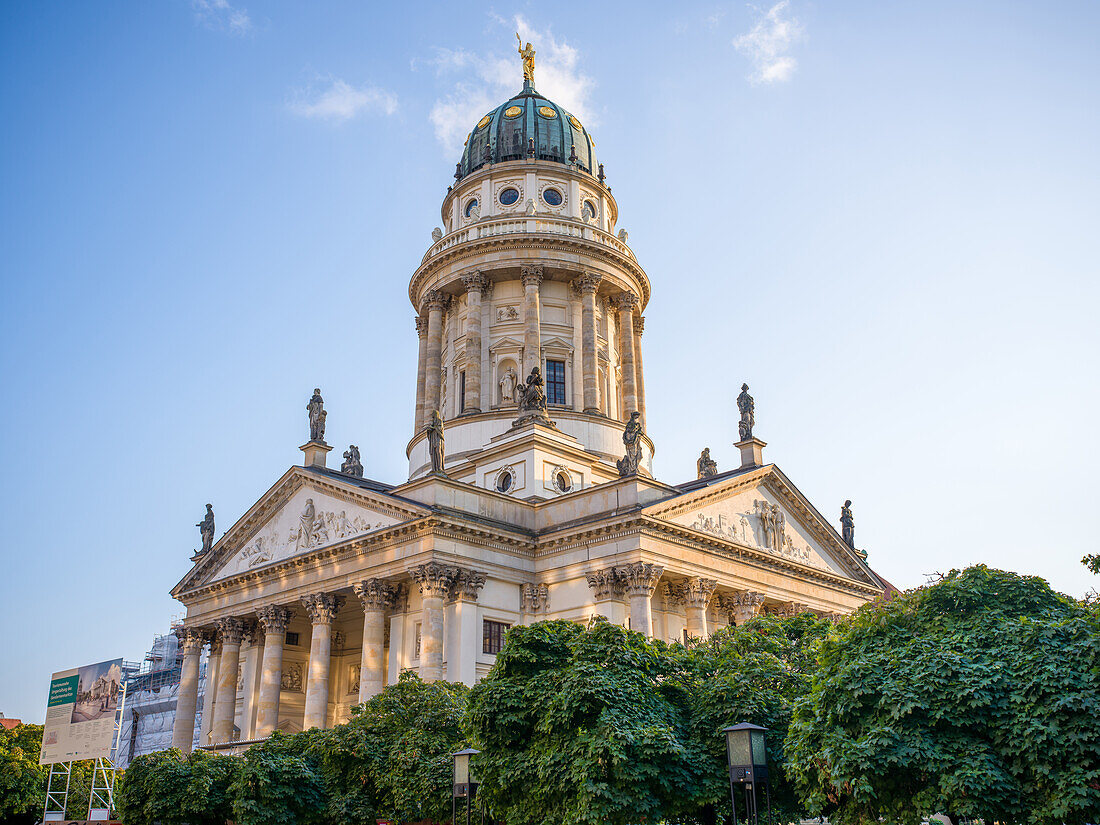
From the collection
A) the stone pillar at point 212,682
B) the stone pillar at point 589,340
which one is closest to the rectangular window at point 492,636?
the stone pillar at point 589,340

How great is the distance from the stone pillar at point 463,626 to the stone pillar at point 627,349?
62.9ft

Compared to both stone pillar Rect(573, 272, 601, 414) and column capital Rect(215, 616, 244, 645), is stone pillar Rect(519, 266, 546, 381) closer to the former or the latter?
stone pillar Rect(573, 272, 601, 414)

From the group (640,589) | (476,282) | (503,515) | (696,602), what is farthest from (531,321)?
(640,589)

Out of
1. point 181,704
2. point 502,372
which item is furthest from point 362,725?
point 502,372

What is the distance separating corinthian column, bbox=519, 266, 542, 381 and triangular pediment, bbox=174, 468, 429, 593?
11.5 m

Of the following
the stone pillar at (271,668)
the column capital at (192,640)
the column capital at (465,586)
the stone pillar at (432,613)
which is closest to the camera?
the stone pillar at (432,613)

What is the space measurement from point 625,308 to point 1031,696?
4095 centimetres

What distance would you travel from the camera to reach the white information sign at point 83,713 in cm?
3762

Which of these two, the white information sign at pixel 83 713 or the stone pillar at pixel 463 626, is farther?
the white information sign at pixel 83 713

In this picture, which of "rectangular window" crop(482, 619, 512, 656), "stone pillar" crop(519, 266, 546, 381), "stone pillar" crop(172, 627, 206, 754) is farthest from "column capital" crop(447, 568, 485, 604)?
"stone pillar" crop(172, 627, 206, 754)

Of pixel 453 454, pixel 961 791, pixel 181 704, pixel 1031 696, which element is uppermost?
pixel 453 454

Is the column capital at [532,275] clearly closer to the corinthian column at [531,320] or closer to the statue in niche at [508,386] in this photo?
the corinthian column at [531,320]

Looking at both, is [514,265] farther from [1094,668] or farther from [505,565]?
[1094,668]

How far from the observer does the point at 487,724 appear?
21.2 metres
